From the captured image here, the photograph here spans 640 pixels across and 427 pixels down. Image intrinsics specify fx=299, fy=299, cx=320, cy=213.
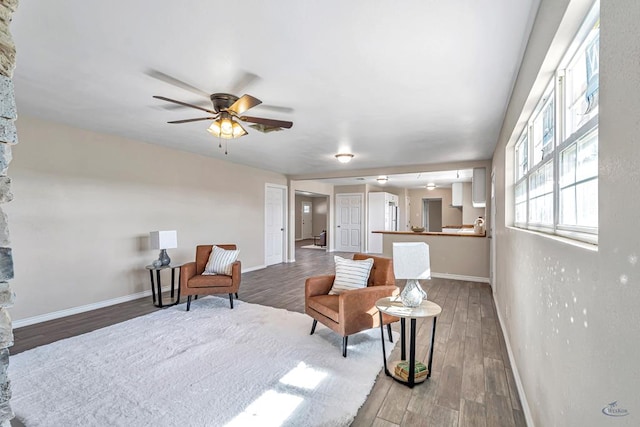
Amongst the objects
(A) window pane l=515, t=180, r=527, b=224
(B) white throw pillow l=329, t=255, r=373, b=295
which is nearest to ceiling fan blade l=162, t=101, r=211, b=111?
(B) white throw pillow l=329, t=255, r=373, b=295

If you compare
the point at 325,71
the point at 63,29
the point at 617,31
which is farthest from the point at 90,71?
the point at 617,31

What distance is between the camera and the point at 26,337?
310 cm

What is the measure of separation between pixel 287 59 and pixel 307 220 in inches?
485

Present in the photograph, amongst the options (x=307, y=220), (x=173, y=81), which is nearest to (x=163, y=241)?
(x=173, y=81)

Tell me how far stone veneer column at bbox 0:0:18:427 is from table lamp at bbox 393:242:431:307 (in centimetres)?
198

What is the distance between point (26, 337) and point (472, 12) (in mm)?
4774

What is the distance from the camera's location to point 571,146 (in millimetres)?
1353

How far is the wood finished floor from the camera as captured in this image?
1.92 m

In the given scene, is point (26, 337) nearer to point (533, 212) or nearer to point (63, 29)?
point (63, 29)

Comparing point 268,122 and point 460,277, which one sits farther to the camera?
point 460,277

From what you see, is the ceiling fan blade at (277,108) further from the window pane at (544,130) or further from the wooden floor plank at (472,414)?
the wooden floor plank at (472,414)

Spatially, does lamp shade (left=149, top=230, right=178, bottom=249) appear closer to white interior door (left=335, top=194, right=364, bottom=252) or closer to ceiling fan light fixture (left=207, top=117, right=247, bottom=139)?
ceiling fan light fixture (left=207, top=117, right=247, bottom=139)

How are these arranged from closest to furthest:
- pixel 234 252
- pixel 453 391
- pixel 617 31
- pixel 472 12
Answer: pixel 617 31
pixel 472 12
pixel 453 391
pixel 234 252

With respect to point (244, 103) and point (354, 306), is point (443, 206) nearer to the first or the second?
point (354, 306)
